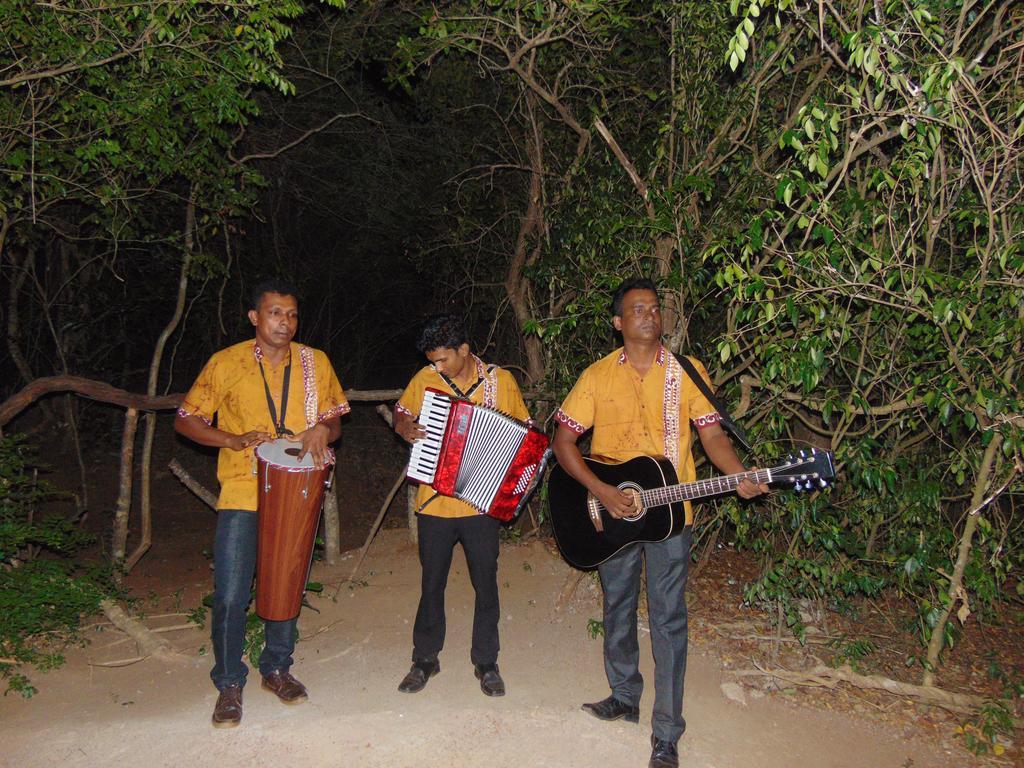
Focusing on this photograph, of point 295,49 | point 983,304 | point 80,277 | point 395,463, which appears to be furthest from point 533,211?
point 80,277

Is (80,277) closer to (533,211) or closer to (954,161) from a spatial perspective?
(533,211)

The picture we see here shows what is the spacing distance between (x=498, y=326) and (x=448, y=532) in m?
4.77

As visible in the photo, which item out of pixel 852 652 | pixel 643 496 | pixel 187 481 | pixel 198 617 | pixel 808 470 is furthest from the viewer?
pixel 187 481

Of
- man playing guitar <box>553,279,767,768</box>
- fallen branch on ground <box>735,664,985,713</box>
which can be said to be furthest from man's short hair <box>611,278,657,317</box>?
fallen branch on ground <box>735,664,985,713</box>

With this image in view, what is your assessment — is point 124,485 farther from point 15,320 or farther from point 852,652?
point 852,652

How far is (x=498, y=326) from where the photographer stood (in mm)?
8828

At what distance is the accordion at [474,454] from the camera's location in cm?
409

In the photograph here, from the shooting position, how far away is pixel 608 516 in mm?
3955

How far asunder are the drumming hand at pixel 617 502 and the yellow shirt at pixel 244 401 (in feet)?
5.16

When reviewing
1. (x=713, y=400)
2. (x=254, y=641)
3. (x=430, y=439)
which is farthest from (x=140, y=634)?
(x=713, y=400)

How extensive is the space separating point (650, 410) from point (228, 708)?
8.30 ft

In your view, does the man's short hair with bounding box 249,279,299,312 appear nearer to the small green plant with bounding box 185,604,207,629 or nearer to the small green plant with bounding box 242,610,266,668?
the small green plant with bounding box 242,610,266,668

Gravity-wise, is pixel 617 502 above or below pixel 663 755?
above

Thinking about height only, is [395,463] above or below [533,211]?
below
